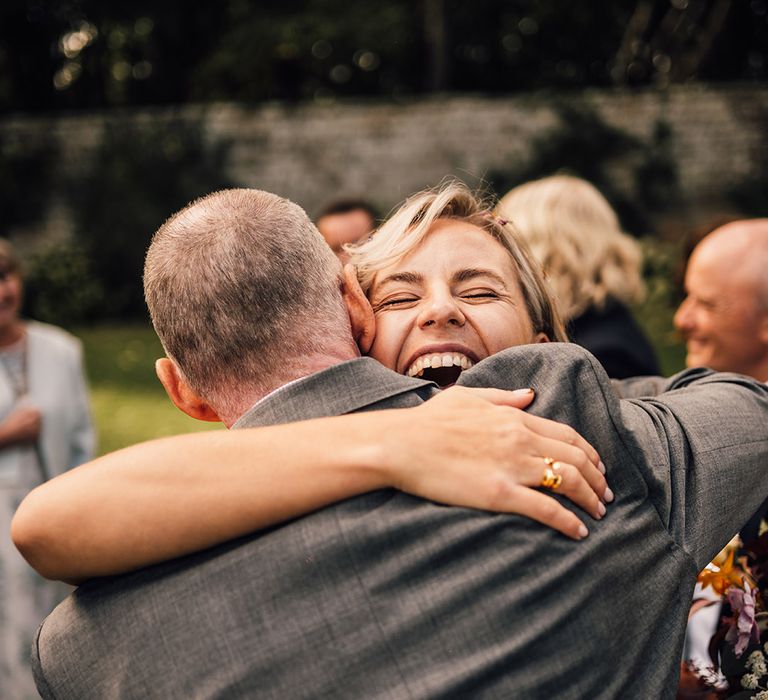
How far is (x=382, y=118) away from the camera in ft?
63.6

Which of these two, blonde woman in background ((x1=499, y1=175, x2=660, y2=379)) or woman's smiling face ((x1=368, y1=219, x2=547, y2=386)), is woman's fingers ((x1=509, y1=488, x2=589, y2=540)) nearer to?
woman's smiling face ((x1=368, y1=219, x2=547, y2=386))

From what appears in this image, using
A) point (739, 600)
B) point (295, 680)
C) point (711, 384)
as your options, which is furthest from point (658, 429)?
point (295, 680)

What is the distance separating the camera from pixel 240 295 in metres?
1.63

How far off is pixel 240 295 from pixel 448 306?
59cm

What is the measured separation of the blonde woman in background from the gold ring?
2.52 metres

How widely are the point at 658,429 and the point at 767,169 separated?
20036 millimetres

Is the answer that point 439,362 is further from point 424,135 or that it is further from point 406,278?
point 424,135

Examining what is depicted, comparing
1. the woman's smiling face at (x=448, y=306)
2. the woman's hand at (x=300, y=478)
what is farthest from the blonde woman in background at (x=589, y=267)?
the woman's hand at (x=300, y=478)

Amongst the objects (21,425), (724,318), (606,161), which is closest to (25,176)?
(606,161)

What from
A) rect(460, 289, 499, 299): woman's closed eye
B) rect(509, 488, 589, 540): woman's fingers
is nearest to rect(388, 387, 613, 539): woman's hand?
rect(509, 488, 589, 540): woman's fingers

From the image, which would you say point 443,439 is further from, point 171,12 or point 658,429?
point 171,12

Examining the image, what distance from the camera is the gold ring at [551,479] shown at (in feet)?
4.91

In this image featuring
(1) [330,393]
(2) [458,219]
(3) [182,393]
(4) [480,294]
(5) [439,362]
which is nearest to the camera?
(1) [330,393]

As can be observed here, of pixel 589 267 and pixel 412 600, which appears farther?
pixel 589 267
